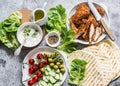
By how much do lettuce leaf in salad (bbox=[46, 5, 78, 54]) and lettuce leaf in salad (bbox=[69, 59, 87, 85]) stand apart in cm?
8

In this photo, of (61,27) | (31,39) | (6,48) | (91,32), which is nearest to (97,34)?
(91,32)

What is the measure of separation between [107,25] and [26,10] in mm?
385

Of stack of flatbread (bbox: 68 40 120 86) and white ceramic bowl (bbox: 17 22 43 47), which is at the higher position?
white ceramic bowl (bbox: 17 22 43 47)

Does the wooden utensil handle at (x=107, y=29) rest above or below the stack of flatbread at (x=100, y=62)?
above

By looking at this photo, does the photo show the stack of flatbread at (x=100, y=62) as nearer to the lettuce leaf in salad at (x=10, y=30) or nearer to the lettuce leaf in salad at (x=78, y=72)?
the lettuce leaf in salad at (x=78, y=72)

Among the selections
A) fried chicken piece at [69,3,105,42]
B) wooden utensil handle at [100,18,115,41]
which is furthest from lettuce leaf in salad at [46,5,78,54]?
wooden utensil handle at [100,18,115,41]

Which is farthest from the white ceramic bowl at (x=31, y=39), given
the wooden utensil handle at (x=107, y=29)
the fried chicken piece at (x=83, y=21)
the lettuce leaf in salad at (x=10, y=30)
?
the wooden utensil handle at (x=107, y=29)

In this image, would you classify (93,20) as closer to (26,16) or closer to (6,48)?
(26,16)

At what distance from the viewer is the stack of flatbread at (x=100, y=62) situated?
207 centimetres

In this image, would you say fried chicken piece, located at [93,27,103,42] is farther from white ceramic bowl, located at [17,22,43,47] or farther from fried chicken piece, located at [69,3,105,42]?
white ceramic bowl, located at [17,22,43,47]

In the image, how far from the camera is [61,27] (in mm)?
2146

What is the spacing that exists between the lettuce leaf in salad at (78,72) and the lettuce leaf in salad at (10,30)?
287 mm

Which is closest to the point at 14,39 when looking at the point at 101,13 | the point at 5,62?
the point at 5,62

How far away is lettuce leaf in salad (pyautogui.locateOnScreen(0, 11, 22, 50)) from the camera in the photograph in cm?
214
